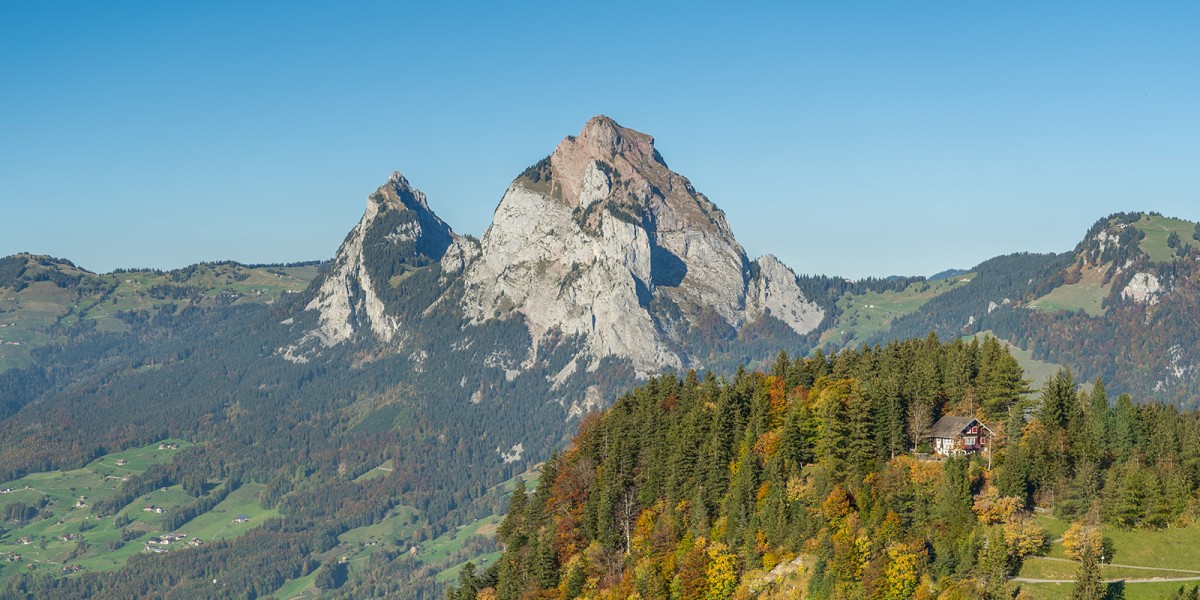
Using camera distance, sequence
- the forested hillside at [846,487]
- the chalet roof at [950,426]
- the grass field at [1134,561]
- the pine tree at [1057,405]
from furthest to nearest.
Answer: the pine tree at [1057,405] < the chalet roof at [950,426] < the forested hillside at [846,487] < the grass field at [1134,561]

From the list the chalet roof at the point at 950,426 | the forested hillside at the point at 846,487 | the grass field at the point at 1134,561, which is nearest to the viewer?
the grass field at the point at 1134,561

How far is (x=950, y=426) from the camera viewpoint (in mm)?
129125

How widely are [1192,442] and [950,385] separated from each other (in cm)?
2645

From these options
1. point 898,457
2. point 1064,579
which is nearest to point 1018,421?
point 898,457

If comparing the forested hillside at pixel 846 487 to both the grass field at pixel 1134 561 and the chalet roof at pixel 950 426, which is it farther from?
the chalet roof at pixel 950 426

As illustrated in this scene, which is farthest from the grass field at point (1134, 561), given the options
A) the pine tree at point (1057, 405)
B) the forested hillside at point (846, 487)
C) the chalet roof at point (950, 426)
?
the pine tree at point (1057, 405)

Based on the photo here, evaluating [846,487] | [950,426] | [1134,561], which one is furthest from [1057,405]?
[846,487]

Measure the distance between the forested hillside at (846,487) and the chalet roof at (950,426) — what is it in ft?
4.80

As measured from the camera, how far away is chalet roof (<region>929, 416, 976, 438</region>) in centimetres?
12781

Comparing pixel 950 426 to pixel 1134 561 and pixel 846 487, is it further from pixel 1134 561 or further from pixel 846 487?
pixel 1134 561

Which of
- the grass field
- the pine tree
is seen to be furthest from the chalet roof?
the grass field

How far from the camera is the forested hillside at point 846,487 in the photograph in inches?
4503

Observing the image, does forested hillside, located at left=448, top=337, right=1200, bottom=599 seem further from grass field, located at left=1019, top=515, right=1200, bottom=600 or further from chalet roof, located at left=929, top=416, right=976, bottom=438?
chalet roof, located at left=929, top=416, right=976, bottom=438

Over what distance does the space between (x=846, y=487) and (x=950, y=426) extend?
579 inches
